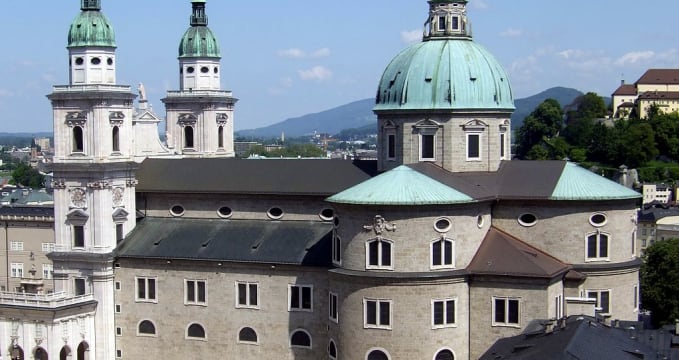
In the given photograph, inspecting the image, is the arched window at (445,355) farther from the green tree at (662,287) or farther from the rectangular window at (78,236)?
the rectangular window at (78,236)

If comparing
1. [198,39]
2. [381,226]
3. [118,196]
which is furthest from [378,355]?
[198,39]

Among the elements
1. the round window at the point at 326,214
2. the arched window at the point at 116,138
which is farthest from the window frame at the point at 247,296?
the arched window at the point at 116,138

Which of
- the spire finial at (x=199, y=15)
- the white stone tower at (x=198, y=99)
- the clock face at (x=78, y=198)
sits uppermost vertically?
the spire finial at (x=199, y=15)

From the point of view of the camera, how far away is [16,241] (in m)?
106

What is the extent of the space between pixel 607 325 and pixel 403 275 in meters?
11.0

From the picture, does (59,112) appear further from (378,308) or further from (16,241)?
(16,241)

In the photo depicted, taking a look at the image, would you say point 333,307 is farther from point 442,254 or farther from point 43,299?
point 43,299

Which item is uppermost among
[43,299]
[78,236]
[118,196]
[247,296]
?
[118,196]

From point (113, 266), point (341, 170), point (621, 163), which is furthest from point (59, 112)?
point (621, 163)

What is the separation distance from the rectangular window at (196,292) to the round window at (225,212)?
4705 mm

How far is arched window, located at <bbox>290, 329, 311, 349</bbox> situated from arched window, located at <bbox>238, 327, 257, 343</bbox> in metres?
2.55

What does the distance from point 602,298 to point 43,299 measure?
112ft

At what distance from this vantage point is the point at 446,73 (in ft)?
221

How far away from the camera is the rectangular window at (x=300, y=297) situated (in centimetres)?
6800
